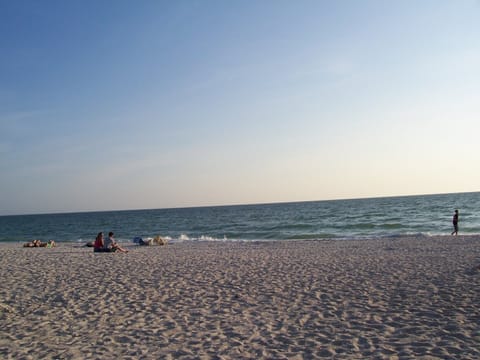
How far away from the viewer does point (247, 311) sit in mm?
7277

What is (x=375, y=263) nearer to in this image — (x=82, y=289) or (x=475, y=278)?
(x=475, y=278)

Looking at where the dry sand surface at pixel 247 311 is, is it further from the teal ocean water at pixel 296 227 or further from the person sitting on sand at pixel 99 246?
the teal ocean water at pixel 296 227

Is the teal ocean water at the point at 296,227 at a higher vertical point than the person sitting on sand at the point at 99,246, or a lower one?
lower

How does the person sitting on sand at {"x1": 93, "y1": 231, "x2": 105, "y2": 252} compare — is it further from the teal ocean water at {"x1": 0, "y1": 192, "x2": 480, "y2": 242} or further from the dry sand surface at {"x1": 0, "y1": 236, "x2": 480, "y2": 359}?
the teal ocean water at {"x1": 0, "y1": 192, "x2": 480, "y2": 242}

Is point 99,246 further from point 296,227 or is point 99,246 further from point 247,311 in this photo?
point 296,227

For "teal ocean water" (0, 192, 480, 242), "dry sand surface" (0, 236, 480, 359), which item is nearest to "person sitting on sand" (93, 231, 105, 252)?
A: "dry sand surface" (0, 236, 480, 359)

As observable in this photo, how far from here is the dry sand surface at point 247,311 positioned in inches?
217

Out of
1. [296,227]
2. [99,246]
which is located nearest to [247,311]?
[99,246]

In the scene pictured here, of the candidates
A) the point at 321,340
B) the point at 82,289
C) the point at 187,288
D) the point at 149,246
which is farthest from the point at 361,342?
the point at 149,246

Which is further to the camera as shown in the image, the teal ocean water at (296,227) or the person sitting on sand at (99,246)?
the teal ocean water at (296,227)

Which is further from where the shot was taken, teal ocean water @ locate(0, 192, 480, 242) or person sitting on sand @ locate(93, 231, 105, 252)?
teal ocean water @ locate(0, 192, 480, 242)

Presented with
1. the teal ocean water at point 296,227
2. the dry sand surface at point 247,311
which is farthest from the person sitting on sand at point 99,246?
the teal ocean water at point 296,227

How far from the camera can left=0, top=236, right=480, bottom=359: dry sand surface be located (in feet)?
18.1

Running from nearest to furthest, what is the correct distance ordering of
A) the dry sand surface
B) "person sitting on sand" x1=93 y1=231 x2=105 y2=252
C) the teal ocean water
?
the dry sand surface < "person sitting on sand" x1=93 y1=231 x2=105 y2=252 < the teal ocean water
